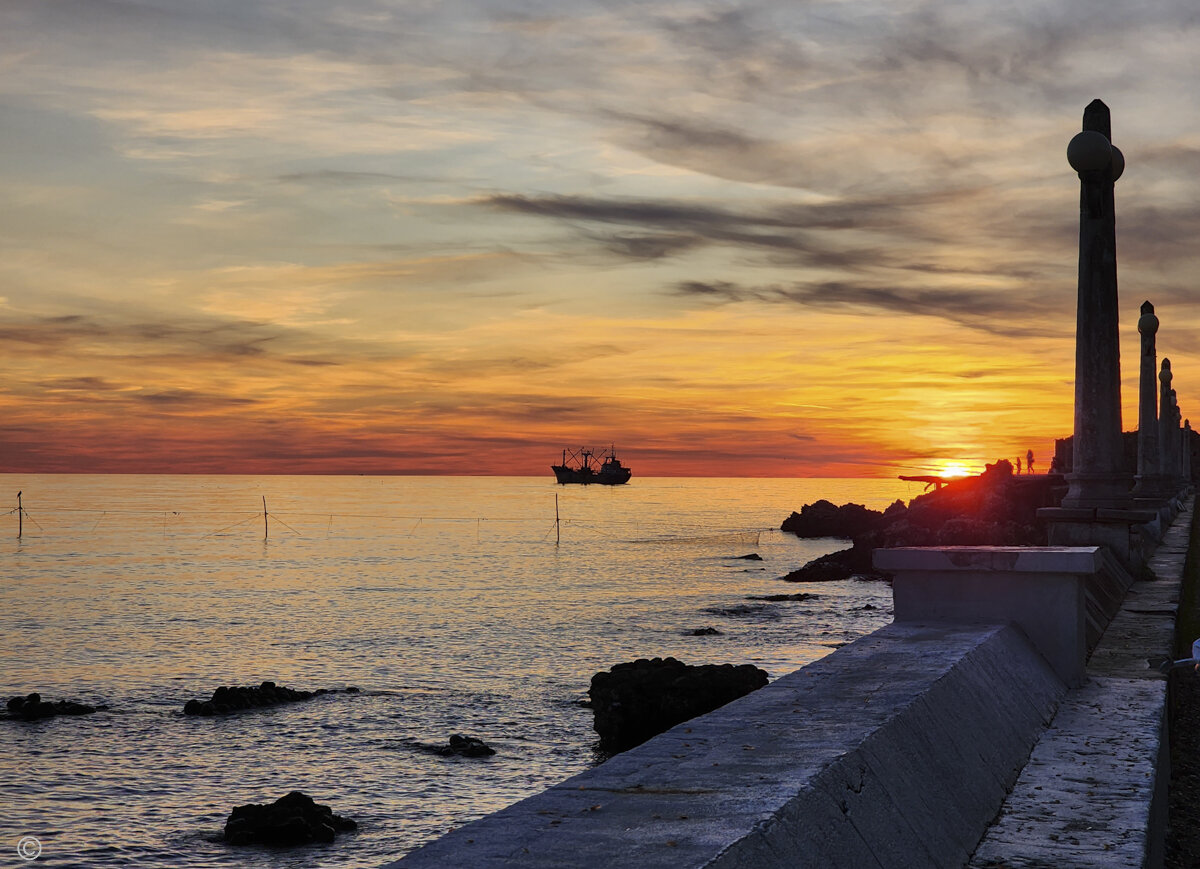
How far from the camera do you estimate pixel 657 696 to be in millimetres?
19891

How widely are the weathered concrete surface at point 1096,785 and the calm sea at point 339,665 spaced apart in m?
10.1

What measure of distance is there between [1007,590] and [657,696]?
12.5 m

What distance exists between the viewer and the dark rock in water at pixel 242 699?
81.6 ft

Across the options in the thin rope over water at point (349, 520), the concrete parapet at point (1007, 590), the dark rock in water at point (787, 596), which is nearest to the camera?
the concrete parapet at point (1007, 590)

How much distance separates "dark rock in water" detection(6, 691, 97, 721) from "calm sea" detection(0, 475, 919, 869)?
0.65 m

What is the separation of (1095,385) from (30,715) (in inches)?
886

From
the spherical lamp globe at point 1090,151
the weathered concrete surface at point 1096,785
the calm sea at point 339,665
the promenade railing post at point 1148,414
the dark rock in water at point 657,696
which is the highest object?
the spherical lamp globe at point 1090,151

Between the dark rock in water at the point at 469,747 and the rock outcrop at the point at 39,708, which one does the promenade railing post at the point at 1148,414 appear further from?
the rock outcrop at the point at 39,708

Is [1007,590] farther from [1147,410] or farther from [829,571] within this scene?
[829,571]

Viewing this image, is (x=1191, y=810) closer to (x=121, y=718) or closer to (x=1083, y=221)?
(x=1083, y=221)

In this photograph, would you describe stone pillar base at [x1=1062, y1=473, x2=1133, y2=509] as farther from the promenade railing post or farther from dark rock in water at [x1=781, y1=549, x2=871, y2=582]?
dark rock in water at [x1=781, y1=549, x2=871, y2=582]

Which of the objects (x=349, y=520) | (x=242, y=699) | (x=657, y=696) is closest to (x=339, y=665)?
(x=242, y=699)

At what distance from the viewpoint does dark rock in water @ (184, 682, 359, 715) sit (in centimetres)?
2488

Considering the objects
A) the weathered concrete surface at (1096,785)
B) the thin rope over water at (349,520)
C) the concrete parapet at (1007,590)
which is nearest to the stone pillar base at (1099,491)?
the weathered concrete surface at (1096,785)
